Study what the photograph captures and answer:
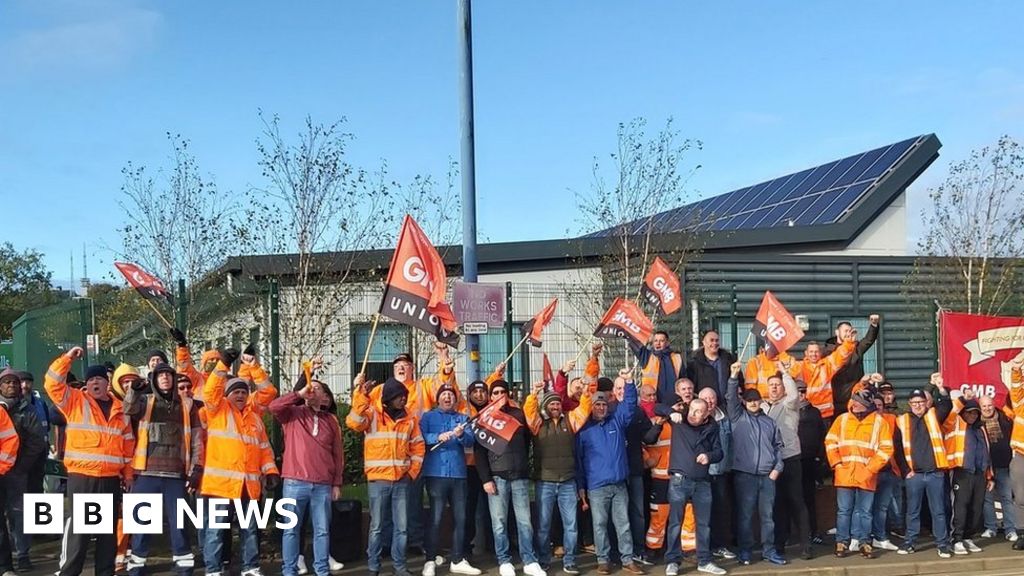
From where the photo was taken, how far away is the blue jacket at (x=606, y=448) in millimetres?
10281

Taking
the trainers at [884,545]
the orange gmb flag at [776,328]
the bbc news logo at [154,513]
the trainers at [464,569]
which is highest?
the orange gmb flag at [776,328]

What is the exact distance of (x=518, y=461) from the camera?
10188 mm

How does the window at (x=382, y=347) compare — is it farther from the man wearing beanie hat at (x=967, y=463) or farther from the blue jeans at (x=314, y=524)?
the man wearing beanie hat at (x=967, y=463)

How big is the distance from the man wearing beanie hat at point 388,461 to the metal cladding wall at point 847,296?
12748 mm

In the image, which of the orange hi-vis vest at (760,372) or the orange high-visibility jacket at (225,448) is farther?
the orange hi-vis vest at (760,372)

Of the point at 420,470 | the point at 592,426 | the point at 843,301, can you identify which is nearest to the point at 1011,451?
the point at 592,426

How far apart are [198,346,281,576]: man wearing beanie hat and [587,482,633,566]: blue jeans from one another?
322cm

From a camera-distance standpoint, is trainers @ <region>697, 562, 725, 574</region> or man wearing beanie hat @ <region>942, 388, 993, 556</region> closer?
trainers @ <region>697, 562, 725, 574</region>

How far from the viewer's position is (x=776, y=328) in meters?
12.9

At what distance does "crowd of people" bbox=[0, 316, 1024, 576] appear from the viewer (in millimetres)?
9305

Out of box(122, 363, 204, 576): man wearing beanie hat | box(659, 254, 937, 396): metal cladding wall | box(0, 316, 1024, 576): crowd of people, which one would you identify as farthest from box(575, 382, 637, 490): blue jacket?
box(659, 254, 937, 396): metal cladding wall

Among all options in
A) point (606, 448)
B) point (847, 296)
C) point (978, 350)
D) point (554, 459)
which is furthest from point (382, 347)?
point (847, 296)

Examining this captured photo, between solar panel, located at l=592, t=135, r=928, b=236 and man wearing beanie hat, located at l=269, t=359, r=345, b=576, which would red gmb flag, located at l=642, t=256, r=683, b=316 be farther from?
solar panel, located at l=592, t=135, r=928, b=236

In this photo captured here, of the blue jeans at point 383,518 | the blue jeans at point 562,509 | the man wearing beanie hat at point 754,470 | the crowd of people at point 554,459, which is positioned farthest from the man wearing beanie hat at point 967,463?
the blue jeans at point 383,518
